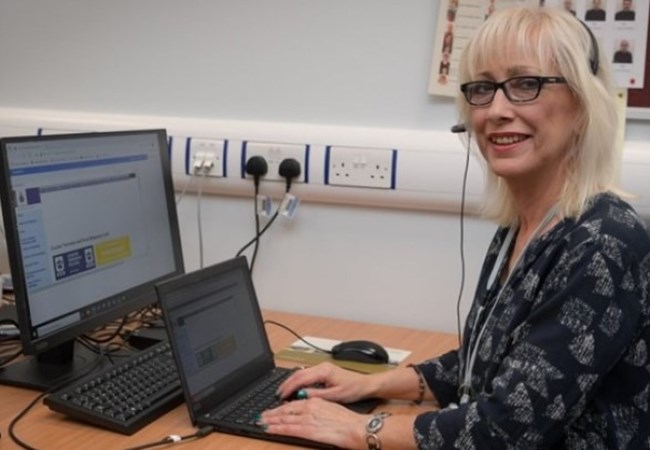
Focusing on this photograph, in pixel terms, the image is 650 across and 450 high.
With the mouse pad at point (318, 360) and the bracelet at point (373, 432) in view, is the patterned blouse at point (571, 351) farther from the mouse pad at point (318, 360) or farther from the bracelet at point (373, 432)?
the mouse pad at point (318, 360)

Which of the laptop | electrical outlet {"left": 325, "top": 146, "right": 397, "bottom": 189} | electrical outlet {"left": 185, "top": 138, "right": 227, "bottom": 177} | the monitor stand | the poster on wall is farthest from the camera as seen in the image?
electrical outlet {"left": 185, "top": 138, "right": 227, "bottom": 177}

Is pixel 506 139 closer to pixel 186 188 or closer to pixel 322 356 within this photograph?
pixel 322 356

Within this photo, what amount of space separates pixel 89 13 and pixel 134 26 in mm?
146

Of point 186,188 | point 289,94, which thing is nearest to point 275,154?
point 289,94

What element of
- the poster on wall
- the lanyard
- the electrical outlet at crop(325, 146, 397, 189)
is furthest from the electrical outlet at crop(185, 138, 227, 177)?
the lanyard

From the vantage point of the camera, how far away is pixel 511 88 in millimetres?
1307

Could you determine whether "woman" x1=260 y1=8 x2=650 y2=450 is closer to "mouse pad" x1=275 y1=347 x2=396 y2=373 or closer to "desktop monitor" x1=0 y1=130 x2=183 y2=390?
"mouse pad" x1=275 y1=347 x2=396 y2=373

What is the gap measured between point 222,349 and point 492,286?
482 mm

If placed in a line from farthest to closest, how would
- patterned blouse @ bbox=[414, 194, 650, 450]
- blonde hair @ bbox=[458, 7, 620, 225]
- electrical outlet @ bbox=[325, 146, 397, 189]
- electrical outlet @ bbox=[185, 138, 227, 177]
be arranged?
1. electrical outlet @ bbox=[185, 138, 227, 177]
2. electrical outlet @ bbox=[325, 146, 397, 189]
3. blonde hair @ bbox=[458, 7, 620, 225]
4. patterned blouse @ bbox=[414, 194, 650, 450]

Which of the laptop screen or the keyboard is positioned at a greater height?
the laptop screen

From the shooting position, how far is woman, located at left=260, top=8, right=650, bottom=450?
1.16 m

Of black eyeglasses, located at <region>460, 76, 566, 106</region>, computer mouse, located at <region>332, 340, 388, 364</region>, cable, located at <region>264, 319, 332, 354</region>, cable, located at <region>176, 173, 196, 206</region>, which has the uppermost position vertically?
black eyeglasses, located at <region>460, 76, 566, 106</region>

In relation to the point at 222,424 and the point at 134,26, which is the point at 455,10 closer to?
the point at 134,26

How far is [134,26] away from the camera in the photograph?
88.9 inches
